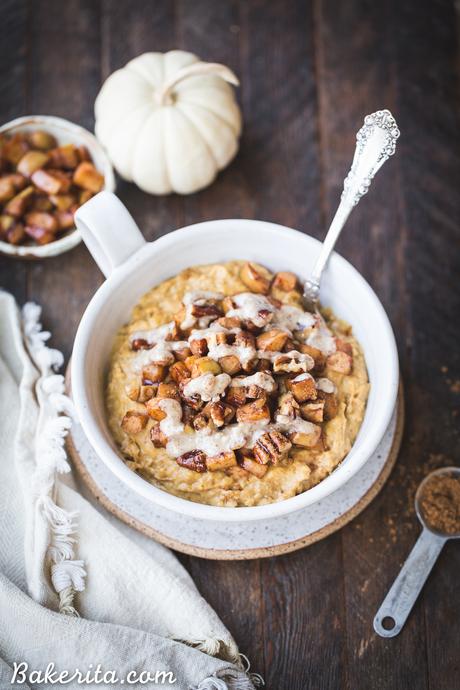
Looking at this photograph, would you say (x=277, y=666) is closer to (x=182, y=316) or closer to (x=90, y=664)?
(x=90, y=664)

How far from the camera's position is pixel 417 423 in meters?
2.86

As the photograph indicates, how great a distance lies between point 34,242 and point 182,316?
87 centimetres

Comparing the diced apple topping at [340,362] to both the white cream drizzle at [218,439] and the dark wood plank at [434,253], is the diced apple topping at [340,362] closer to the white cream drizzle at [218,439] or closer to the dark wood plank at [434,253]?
the white cream drizzle at [218,439]

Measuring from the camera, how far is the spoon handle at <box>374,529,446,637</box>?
2.61 meters

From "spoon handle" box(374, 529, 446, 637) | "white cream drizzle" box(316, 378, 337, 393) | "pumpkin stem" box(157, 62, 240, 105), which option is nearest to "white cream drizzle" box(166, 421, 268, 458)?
"white cream drizzle" box(316, 378, 337, 393)

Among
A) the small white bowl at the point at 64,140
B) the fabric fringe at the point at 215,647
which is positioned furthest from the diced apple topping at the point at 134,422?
the small white bowl at the point at 64,140

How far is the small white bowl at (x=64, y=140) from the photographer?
9.37 ft

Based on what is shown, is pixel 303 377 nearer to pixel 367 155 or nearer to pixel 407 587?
pixel 367 155

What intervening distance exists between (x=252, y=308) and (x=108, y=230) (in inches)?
20.3

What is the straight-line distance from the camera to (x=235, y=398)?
2.25 metres

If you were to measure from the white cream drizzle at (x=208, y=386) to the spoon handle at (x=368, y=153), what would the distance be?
0.56 m

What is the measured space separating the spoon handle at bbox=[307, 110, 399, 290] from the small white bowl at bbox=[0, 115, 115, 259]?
105cm

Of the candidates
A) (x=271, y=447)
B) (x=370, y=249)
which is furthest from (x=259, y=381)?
(x=370, y=249)

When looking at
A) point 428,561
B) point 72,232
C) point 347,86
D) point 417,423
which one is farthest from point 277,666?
point 347,86
